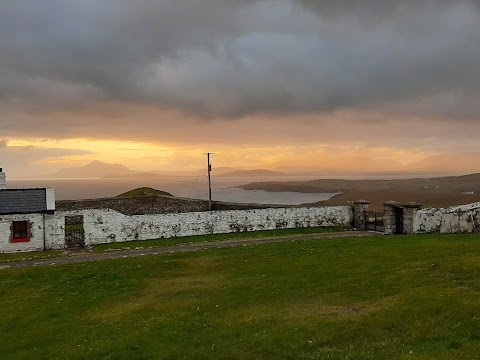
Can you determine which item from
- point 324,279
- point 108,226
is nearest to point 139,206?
point 108,226

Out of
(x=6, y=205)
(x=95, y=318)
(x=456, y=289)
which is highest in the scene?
(x=6, y=205)

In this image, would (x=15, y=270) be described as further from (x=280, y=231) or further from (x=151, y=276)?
(x=280, y=231)

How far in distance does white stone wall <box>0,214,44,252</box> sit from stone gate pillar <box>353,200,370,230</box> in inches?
1033

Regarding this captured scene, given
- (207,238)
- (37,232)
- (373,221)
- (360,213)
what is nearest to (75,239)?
(37,232)

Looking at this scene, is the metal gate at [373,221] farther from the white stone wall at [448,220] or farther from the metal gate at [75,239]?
the metal gate at [75,239]

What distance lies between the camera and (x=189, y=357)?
450 inches

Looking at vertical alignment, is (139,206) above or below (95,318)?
above

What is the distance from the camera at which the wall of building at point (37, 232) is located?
33469mm

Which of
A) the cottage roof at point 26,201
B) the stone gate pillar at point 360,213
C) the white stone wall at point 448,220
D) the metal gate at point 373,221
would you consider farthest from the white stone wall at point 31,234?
the white stone wall at point 448,220

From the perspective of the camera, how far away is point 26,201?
3497 centimetres

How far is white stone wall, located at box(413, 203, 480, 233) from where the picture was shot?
93.2 ft

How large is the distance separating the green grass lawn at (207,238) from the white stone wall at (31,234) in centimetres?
418

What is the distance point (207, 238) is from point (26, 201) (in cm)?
1424

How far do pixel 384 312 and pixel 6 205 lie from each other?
30.5 m
